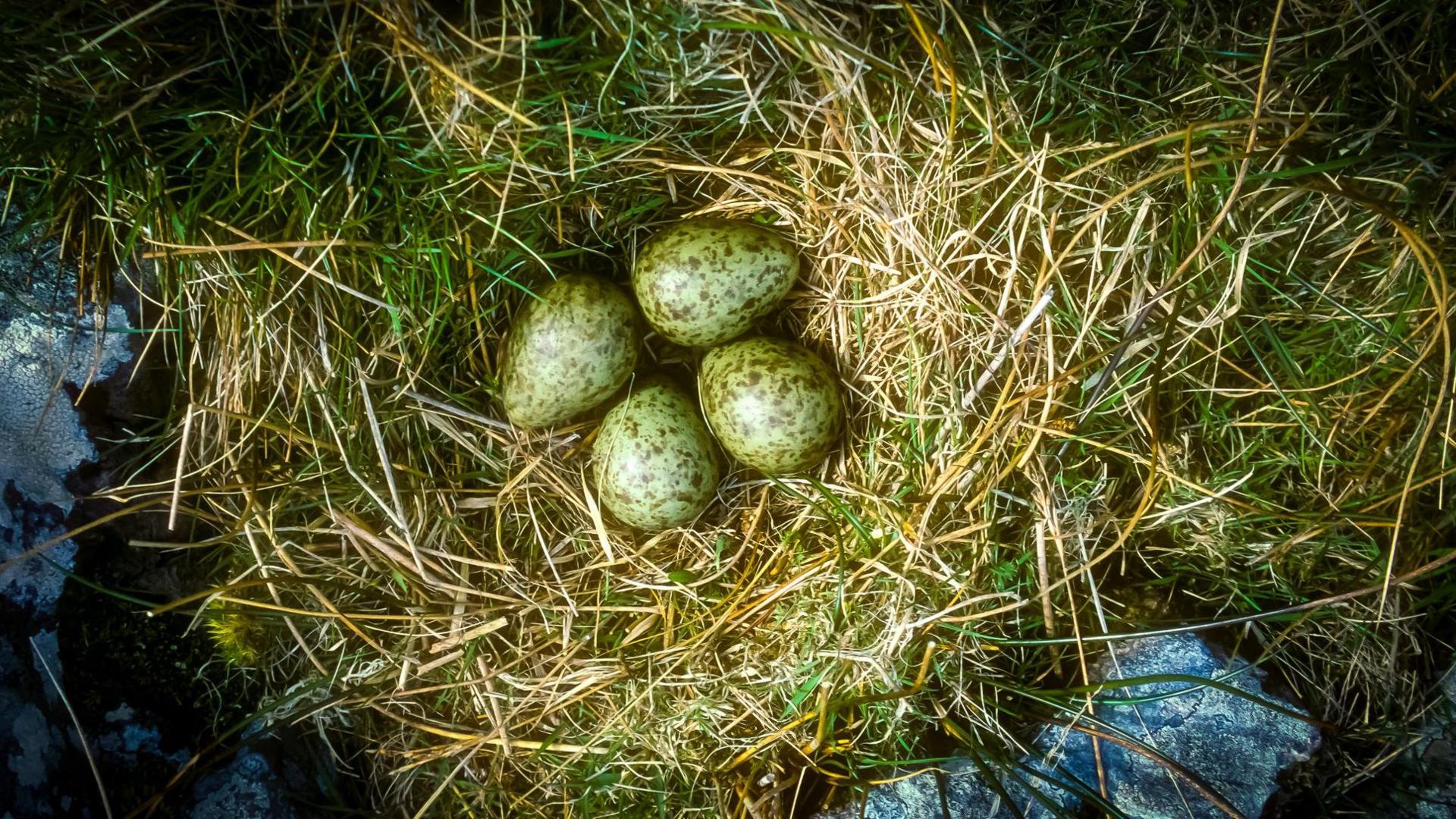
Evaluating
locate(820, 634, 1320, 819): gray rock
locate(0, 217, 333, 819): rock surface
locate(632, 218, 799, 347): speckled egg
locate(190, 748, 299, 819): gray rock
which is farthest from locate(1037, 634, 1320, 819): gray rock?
locate(0, 217, 333, 819): rock surface

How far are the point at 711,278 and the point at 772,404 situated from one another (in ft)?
0.94

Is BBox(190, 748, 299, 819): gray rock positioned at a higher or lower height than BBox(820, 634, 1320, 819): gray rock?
higher

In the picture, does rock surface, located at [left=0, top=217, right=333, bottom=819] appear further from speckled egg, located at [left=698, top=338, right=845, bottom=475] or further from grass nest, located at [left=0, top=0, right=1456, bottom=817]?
speckled egg, located at [left=698, top=338, right=845, bottom=475]

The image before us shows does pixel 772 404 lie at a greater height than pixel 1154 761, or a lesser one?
greater

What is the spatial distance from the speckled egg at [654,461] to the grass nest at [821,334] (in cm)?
15

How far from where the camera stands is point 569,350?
1605 millimetres

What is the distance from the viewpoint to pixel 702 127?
66.9 inches

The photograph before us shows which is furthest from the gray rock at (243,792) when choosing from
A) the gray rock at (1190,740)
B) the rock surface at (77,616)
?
the gray rock at (1190,740)

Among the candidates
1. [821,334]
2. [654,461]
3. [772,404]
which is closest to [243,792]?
[654,461]

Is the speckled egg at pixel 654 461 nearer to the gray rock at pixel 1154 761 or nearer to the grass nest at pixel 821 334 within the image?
the grass nest at pixel 821 334

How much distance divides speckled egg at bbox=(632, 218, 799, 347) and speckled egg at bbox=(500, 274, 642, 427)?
0.09 m

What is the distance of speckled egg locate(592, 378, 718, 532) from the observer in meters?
1.66

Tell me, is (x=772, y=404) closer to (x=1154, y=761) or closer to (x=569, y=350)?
(x=569, y=350)

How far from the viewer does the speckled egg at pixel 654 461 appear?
1655 mm
